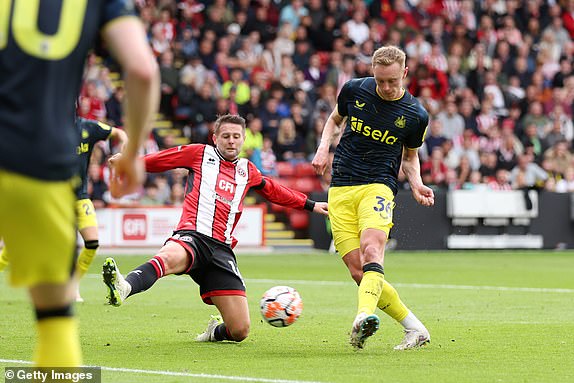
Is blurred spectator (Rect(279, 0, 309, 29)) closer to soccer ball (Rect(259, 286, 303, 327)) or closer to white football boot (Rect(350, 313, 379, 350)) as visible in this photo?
soccer ball (Rect(259, 286, 303, 327))

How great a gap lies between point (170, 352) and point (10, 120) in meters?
4.54

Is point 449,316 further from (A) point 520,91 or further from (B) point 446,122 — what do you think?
(A) point 520,91

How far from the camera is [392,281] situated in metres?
16.2

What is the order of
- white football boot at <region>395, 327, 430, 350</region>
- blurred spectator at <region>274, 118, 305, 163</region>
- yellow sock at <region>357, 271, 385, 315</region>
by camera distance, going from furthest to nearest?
blurred spectator at <region>274, 118, 305, 163</region>, white football boot at <region>395, 327, 430, 350</region>, yellow sock at <region>357, 271, 385, 315</region>

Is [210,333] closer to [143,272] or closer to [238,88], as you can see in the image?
[143,272]

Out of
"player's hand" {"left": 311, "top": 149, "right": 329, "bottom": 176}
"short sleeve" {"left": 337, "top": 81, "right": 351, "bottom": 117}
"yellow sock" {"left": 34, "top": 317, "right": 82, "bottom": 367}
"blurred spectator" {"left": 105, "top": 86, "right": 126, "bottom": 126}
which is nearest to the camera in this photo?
"yellow sock" {"left": 34, "top": 317, "right": 82, "bottom": 367}

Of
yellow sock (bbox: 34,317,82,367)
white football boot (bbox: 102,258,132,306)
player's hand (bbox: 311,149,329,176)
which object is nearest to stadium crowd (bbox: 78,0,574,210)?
player's hand (bbox: 311,149,329,176)

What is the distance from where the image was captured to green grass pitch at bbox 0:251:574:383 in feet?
24.4

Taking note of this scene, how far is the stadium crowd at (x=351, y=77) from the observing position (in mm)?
24062

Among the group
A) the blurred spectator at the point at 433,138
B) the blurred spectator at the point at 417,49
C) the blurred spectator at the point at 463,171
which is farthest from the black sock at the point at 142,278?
the blurred spectator at the point at 417,49

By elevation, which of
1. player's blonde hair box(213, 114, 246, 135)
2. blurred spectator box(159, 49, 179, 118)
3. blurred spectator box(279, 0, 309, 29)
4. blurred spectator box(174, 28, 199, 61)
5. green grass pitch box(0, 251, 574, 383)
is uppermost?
blurred spectator box(279, 0, 309, 29)

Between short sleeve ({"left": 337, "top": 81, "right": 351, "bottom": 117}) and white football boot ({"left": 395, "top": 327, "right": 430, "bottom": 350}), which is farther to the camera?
short sleeve ({"left": 337, "top": 81, "right": 351, "bottom": 117})

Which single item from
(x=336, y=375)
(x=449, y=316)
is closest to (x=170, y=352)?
(x=336, y=375)

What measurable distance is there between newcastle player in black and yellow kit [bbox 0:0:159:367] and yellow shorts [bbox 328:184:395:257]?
464cm
